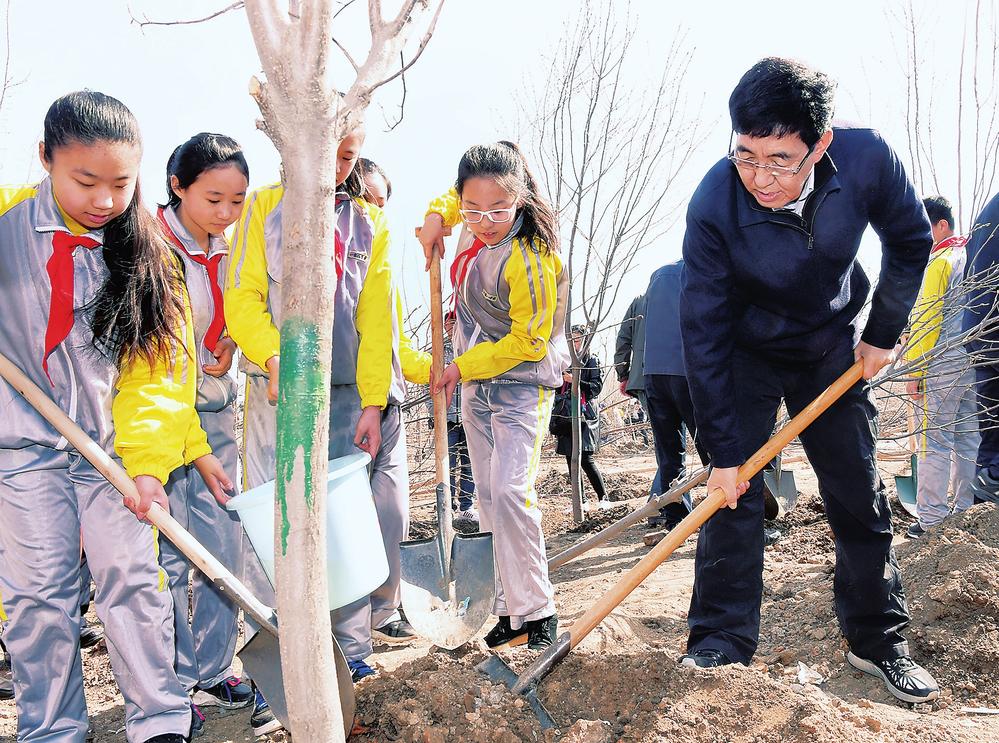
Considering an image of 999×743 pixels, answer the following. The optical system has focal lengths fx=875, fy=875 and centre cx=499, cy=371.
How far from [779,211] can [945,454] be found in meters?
3.53

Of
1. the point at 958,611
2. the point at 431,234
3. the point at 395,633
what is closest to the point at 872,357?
the point at 958,611

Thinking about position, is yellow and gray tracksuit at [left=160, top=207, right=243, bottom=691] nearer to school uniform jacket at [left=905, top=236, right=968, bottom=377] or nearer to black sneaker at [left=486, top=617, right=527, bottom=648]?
black sneaker at [left=486, top=617, right=527, bottom=648]

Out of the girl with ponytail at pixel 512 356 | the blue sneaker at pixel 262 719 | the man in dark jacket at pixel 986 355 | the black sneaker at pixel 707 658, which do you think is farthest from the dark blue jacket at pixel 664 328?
the blue sneaker at pixel 262 719

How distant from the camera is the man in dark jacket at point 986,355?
17.1ft

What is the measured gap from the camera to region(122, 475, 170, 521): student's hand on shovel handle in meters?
2.48

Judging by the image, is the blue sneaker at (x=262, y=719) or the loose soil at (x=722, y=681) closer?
the loose soil at (x=722, y=681)

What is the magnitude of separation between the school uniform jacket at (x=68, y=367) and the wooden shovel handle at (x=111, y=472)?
0.07 meters

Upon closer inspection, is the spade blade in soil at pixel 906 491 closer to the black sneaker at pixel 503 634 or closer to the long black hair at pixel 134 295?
the black sneaker at pixel 503 634

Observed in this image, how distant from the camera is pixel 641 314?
6.69 m

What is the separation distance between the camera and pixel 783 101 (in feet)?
8.14

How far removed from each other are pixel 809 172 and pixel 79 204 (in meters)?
2.12

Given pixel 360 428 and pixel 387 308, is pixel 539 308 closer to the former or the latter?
pixel 387 308

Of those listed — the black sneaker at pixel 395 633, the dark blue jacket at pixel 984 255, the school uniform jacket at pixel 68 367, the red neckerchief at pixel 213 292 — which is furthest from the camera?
the dark blue jacket at pixel 984 255

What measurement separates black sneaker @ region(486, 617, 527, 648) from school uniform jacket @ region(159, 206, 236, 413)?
1.46m
